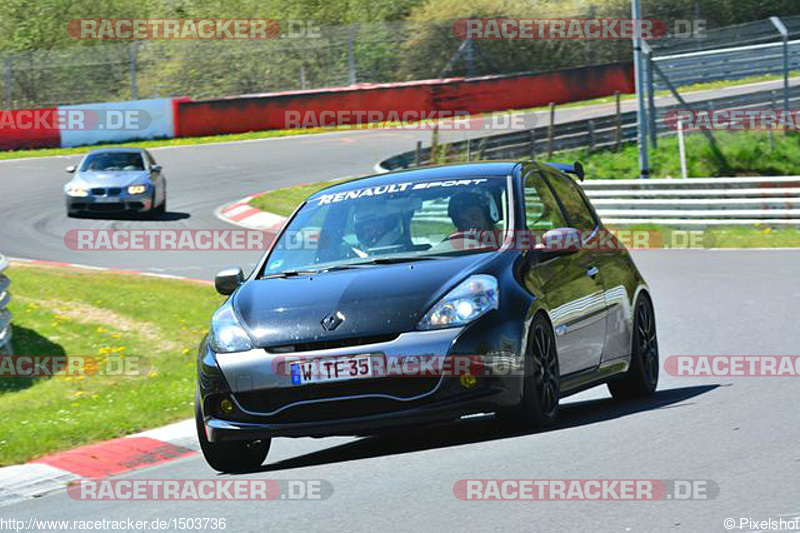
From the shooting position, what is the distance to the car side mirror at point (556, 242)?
823cm

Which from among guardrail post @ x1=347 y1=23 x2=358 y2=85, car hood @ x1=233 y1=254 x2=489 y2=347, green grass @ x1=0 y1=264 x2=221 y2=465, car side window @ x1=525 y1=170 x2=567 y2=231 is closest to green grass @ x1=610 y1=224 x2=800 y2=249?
green grass @ x1=0 y1=264 x2=221 y2=465

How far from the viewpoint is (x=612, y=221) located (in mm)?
25391

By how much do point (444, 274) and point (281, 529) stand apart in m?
2.02

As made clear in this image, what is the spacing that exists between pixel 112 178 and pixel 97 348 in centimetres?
1343

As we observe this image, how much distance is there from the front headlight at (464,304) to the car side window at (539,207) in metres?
0.94

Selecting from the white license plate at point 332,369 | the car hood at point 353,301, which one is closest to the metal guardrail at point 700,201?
the car hood at point 353,301

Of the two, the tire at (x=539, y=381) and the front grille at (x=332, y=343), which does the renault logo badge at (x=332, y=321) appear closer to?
the front grille at (x=332, y=343)

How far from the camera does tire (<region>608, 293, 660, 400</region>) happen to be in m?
9.46

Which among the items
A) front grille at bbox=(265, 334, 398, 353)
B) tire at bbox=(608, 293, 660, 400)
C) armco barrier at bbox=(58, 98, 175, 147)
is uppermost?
front grille at bbox=(265, 334, 398, 353)

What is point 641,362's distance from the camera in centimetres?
952

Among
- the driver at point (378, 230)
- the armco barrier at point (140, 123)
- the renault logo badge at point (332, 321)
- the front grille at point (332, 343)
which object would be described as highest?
the driver at point (378, 230)

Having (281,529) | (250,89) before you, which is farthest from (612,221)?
(250,89)

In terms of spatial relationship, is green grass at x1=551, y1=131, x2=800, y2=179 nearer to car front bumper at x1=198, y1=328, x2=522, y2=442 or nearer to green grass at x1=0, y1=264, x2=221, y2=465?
green grass at x1=0, y1=264, x2=221, y2=465

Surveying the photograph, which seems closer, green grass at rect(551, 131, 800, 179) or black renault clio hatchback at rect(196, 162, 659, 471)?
black renault clio hatchback at rect(196, 162, 659, 471)
